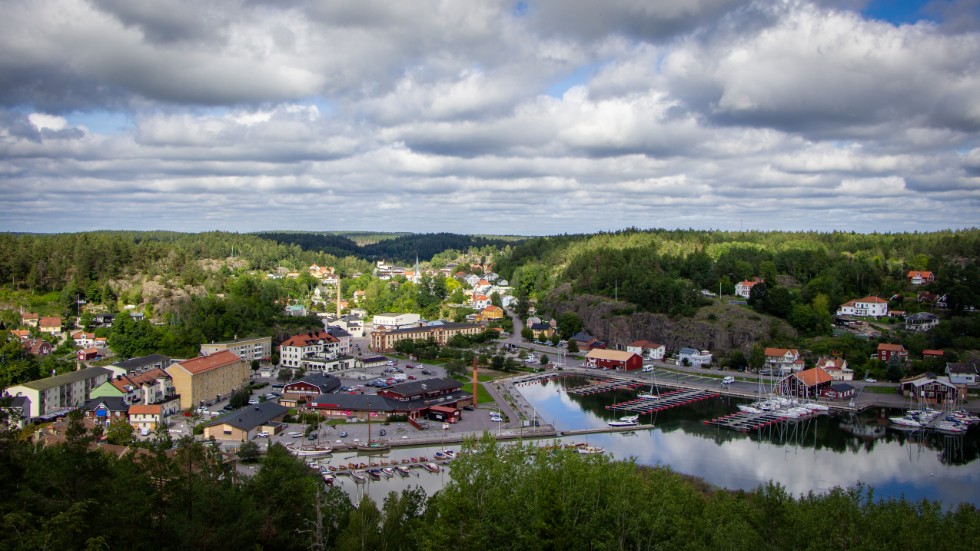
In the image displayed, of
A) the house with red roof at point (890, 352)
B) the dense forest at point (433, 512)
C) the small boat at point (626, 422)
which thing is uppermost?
the dense forest at point (433, 512)

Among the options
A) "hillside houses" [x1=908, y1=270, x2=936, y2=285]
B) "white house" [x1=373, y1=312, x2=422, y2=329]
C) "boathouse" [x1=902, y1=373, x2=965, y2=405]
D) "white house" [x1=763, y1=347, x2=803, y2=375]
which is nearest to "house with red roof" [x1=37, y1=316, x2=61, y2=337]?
"white house" [x1=373, y1=312, x2=422, y2=329]

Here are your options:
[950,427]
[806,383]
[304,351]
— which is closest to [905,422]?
[950,427]

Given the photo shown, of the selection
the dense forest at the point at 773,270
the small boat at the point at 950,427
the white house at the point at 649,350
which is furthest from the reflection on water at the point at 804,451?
the dense forest at the point at 773,270

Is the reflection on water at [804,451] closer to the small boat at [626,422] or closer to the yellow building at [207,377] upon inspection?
the small boat at [626,422]

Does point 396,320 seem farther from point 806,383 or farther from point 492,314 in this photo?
point 806,383

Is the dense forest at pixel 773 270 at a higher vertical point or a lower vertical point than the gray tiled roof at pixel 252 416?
higher

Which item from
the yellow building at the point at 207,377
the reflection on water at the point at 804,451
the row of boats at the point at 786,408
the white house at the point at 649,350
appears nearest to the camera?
the reflection on water at the point at 804,451

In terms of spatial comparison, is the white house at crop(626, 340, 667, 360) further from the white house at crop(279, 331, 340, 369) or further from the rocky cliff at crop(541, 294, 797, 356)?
the white house at crop(279, 331, 340, 369)
